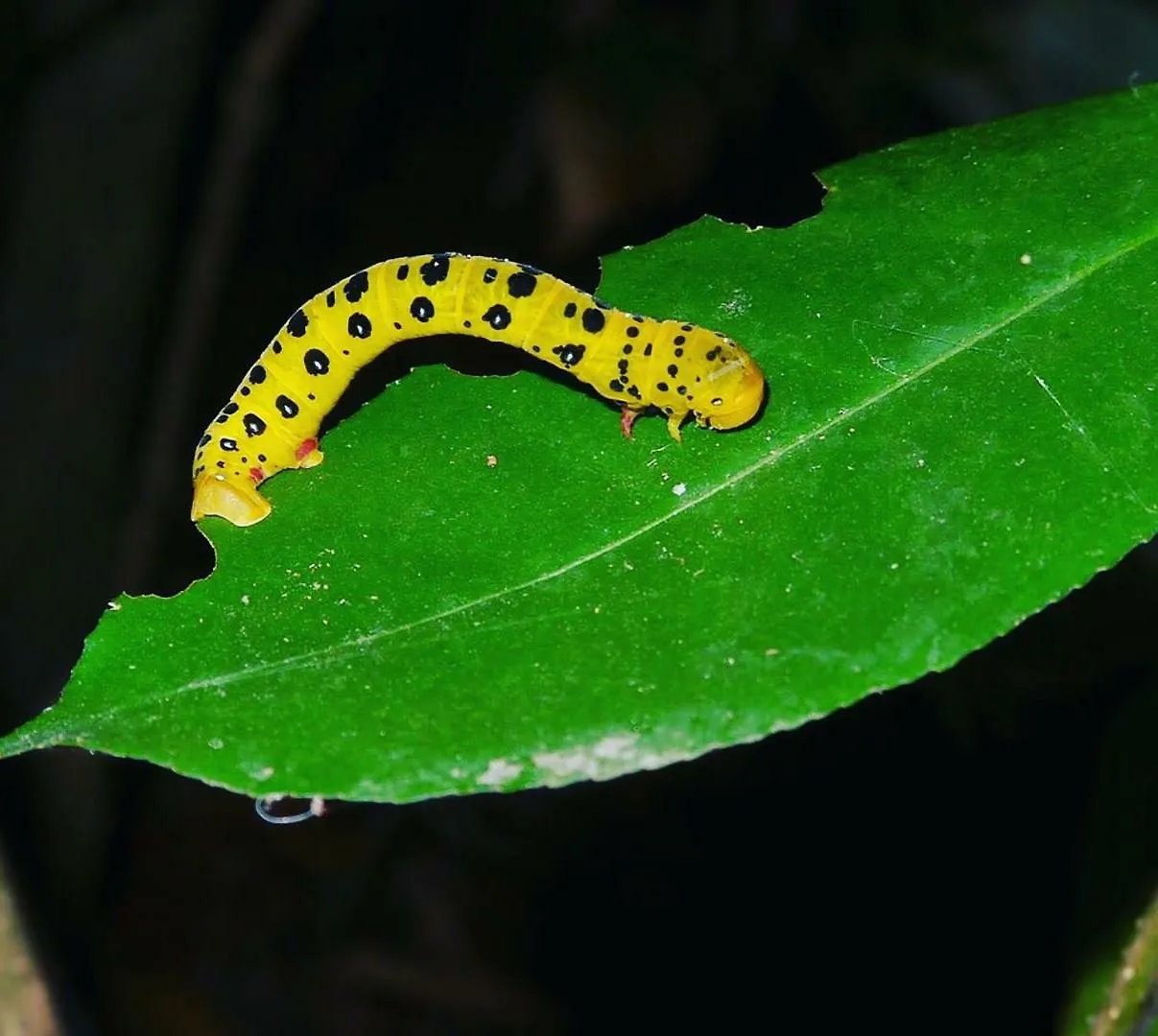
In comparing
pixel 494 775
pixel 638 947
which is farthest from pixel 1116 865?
pixel 638 947

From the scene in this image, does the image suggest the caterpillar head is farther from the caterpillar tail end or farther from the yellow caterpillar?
the caterpillar tail end

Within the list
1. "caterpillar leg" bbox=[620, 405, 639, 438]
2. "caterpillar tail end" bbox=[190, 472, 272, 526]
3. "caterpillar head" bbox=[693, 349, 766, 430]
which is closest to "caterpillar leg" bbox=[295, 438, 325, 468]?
"caterpillar tail end" bbox=[190, 472, 272, 526]

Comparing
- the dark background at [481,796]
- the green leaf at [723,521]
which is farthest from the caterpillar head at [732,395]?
the dark background at [481,796]

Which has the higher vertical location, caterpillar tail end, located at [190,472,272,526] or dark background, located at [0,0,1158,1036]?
caterpillar tail end, located at [190,472,272,526]

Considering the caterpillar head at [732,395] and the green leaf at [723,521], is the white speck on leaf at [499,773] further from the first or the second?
the caterpillar head at [732,395]

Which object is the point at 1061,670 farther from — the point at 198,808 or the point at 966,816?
the point at 198,808

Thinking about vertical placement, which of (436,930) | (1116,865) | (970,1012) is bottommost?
(436,930)
